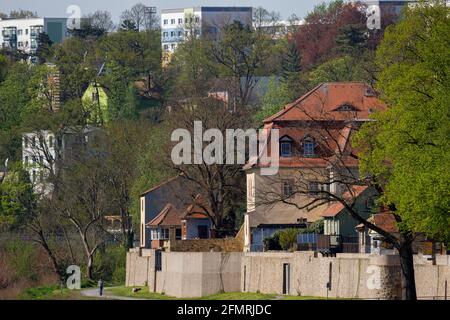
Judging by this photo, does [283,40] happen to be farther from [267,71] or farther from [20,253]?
[20,253]

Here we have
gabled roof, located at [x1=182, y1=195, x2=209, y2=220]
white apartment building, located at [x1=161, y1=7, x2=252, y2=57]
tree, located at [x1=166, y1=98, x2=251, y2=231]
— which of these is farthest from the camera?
white apartment building, located at [x1=161, y1=7, x2=252, y2=57]

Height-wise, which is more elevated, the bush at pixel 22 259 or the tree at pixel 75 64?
the tree at pixel 75 64

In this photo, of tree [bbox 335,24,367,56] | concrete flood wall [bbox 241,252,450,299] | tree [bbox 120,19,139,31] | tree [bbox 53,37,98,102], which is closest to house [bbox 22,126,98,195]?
tree [bbox 53,37,98,102]

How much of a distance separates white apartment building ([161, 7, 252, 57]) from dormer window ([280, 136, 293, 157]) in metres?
77.7

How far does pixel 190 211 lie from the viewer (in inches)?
3748

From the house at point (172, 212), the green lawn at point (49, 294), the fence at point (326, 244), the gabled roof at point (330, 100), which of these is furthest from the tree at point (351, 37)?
the fence at point (326, 244)

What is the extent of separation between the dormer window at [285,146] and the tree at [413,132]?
74.0ft

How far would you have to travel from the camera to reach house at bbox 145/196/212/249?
94562mm

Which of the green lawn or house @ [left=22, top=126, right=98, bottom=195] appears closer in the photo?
the green lawn

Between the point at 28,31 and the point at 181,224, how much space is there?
95.3m

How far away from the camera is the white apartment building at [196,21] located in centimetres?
16700

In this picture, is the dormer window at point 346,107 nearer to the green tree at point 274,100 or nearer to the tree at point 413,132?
the tree at point 413,132

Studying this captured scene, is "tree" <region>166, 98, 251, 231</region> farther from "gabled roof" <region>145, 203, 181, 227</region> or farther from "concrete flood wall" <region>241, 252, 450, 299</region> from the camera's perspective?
"concrete flood wall" <region>241, 252, 450, 299</region>

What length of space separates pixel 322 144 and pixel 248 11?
340 ft
